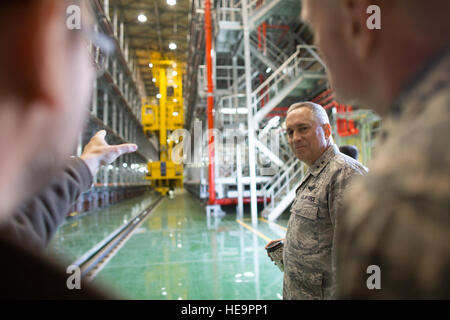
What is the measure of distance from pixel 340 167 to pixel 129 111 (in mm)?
15959

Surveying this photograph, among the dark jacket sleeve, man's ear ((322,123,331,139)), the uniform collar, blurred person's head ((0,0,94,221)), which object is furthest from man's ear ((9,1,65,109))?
man's ear ((322,123,331,139))

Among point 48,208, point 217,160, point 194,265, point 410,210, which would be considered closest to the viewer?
point 410,210

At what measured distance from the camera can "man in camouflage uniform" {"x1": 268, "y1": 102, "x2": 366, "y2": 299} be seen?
1.56 m

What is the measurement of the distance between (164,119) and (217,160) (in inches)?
391

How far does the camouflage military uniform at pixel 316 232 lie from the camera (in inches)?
61.1

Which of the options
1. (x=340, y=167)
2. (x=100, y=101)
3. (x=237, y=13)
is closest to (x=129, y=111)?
(x=100, y=101)

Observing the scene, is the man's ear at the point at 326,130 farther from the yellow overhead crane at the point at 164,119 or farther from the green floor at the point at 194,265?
the yellow overhead crane at the point at 164,119

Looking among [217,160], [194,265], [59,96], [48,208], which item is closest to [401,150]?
[59,96]

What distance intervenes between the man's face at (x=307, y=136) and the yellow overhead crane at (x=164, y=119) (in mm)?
15254

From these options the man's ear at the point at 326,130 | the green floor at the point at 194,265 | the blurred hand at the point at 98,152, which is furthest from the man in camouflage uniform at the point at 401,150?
the green floor at the point at 194,265

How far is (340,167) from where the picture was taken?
1.66 meters

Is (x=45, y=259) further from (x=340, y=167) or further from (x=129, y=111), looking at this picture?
(x=129, y=111)

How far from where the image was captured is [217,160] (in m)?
8.97

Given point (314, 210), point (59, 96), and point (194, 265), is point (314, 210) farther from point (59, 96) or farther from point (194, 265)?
point (194, 265)
